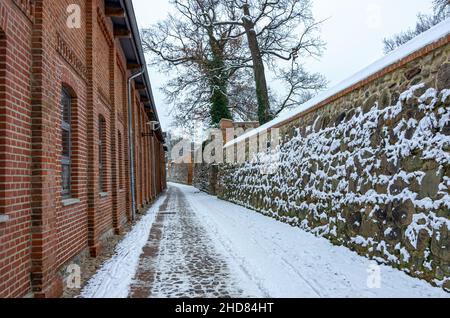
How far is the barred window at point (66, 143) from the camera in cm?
558

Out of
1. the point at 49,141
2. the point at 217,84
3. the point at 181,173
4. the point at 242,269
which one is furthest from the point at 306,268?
the point at 181,173

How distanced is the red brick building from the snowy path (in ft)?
2.37

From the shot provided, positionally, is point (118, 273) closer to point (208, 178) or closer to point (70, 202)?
point (70, 202)

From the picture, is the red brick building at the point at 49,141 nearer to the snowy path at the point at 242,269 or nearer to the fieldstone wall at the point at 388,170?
the snowy path at the point at 242,269

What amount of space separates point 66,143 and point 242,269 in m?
3.07

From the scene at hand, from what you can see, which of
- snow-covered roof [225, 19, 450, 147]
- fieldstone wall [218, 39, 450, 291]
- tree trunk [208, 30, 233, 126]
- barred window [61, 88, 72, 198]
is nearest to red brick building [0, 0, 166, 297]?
barred window [61, 88, 72, 198]

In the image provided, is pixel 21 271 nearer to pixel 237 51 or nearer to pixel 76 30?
pixel 76 30

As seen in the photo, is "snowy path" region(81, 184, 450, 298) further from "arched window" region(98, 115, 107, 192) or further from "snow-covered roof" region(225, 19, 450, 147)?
"snow-covered roof" region(225, 19, 450, 147)

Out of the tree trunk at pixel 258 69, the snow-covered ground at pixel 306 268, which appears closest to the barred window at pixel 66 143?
the snow-covered ground at pixel 306 268

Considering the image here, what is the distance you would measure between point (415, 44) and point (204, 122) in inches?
892

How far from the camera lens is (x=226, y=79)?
74.5 ft

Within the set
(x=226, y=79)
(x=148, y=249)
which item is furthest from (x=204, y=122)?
(x=148, y=249)

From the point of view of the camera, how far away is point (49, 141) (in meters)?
4.20

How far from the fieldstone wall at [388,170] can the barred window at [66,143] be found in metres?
4.23
